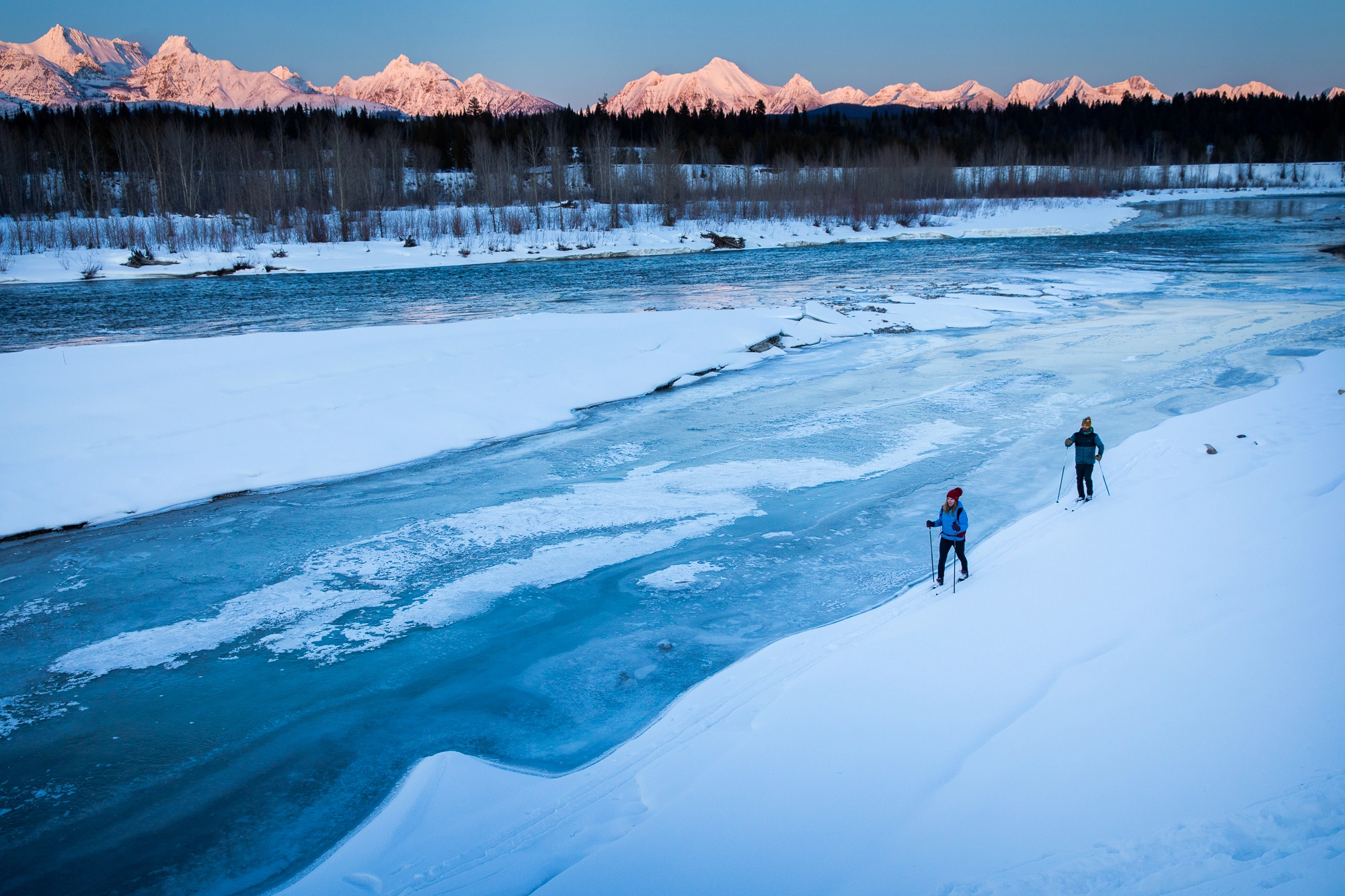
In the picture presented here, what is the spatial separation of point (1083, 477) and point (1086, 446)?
0.34 m

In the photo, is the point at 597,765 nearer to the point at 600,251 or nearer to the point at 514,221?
the point at 600,251

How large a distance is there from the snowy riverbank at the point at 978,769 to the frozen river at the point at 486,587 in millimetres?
362

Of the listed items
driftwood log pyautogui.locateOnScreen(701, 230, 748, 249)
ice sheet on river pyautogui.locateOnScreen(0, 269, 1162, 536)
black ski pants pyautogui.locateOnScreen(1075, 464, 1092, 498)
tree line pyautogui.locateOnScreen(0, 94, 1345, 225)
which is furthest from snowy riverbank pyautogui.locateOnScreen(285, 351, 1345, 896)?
tree line pyautogui.locateOnScreen(0, 94, 1345, 225)

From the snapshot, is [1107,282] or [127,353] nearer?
[127,353]

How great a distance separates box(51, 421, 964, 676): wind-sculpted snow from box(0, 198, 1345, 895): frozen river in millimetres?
36

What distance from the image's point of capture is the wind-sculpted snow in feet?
18.7

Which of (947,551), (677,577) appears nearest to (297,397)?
(677,577)

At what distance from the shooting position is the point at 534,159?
5891 cm

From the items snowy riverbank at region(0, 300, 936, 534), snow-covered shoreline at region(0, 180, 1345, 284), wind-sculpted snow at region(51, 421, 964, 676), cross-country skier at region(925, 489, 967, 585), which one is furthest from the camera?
snow-covered shoreline at region(0, 180, 1345, 284)

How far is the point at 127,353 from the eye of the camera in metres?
12.7

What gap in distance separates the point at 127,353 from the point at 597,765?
40.0ft

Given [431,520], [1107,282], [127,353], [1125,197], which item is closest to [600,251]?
[1107,282]

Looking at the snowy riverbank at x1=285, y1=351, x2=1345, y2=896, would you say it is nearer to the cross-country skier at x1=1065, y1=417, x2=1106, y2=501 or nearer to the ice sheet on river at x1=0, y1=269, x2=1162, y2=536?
the cross-country skier at x1=1065, y1=417, x2=1106, y2=501

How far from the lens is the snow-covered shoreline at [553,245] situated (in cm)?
3753
